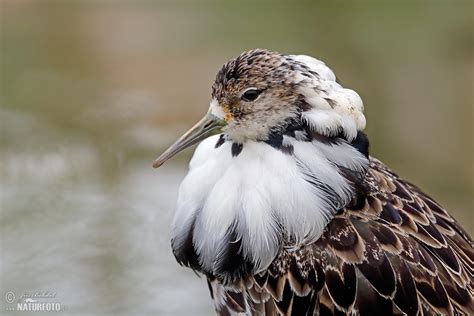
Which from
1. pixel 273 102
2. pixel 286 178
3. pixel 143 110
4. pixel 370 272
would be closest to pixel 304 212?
pixel 286 178

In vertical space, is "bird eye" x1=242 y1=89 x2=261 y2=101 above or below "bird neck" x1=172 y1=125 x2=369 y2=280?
above

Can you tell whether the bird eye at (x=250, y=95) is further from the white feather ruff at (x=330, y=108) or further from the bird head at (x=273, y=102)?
Result: the white feather ruff at (x=330, y=108)

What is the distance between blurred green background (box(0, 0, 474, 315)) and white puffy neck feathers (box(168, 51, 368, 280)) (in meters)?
2.03

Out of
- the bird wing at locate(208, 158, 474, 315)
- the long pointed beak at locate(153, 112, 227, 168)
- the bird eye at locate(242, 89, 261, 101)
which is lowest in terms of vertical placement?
the bird wing at locate(208, 158, 474, 315)

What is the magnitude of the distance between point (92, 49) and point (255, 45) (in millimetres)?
1701

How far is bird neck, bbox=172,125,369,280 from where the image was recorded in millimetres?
4273

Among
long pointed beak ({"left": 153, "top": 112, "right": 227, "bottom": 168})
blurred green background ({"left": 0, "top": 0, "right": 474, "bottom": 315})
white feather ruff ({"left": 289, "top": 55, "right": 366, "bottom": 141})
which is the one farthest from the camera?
blurred green background ({"left": 0, "top": 0, "right": 474, "bottom": 315})

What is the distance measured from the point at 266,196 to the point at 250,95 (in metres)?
0.46

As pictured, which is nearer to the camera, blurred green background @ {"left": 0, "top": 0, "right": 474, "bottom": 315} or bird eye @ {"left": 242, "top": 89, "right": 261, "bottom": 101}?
bird eye @ {"left": 242, "top": 89, "right": 261, "bottom": 101}

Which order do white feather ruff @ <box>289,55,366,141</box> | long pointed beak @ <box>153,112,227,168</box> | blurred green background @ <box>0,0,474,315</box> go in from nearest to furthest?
1. white feather ruff @ <box>289,55,366,141</box>
2. long pointed beak @ <box>153,112,227,168</box>
3. blurred green background @ <box>0,0,474,315</box>

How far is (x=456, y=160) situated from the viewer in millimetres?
8477

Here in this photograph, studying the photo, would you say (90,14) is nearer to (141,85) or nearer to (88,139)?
(141,85)

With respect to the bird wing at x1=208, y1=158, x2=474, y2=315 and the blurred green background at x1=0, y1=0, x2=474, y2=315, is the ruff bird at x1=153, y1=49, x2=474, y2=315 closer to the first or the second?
the bird wing at x1=208, y1=158, x2=474, y2=315

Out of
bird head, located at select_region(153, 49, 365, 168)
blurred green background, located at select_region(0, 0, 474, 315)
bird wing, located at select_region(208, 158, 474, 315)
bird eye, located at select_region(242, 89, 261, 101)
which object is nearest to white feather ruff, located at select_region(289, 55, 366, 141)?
bird head, located at select_region(153, 49, 365, 168)
